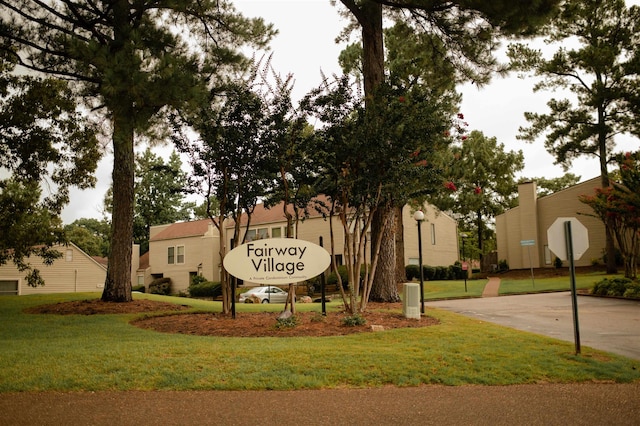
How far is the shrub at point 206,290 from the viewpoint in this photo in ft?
117

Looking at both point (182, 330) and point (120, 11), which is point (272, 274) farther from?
point (120, 11)

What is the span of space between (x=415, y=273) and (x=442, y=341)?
2600 centimetres

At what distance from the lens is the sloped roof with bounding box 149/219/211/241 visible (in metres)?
43.1

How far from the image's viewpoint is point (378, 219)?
14.0 metres

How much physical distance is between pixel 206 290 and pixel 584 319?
28.0 m

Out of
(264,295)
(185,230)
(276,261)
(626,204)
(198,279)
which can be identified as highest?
(185,230)

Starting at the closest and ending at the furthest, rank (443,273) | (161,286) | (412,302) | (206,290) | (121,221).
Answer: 1. (412,302)
2. (121,221)
3. (206,290)
4. (443,273)
5. (161,286)

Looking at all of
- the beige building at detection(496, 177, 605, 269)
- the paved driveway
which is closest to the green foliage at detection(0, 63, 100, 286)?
the paved driveway

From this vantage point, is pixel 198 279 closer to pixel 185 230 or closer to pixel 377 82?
pixel 185 230

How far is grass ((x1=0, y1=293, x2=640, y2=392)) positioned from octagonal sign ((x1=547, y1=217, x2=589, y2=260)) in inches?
58.5

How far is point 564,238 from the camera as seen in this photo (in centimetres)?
787

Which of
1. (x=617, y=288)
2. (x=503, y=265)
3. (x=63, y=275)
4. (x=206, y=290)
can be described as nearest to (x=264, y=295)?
(x=206, y=290)

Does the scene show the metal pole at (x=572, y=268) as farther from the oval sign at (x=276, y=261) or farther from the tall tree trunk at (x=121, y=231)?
the tall tree trunk at (x=121, y=231)

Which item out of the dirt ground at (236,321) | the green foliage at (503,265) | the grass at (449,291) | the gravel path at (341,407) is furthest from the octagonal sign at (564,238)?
the green foliage at (503,265)
